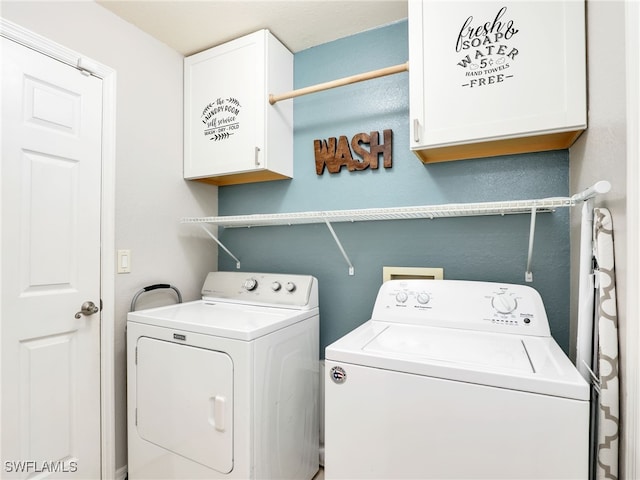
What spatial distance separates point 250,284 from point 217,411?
2.41ft

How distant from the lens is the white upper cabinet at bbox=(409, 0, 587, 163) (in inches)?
49.3

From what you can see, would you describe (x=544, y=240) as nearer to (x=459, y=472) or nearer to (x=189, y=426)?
(x=459, y=472)

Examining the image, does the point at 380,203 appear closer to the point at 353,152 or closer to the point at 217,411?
the point at 353,152

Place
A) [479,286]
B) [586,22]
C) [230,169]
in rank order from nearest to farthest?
[586,22] < [479,286] < [230,169]

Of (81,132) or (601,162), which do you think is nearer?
(601,162)

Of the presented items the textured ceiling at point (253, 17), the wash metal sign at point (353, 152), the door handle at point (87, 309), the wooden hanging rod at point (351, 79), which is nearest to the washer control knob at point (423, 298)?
the wash metal sign at point (353, 152)

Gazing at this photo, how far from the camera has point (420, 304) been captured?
1.53 m

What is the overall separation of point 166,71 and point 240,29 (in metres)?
0.54

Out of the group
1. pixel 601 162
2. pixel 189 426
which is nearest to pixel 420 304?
pixel 601 162

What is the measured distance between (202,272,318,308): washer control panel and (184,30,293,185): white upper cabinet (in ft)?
2.08

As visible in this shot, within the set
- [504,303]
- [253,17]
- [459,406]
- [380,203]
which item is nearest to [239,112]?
[253,17]

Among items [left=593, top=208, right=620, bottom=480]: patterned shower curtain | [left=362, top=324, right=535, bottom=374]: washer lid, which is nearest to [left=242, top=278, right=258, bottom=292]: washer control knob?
[left=362, top=324, right=535, bottom=374]: washer lid

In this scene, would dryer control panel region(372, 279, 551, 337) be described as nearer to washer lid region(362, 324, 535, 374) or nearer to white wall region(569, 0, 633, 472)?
washer lid region(362, 324, 535, 374)

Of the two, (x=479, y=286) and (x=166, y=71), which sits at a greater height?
(x=166, y=71)
